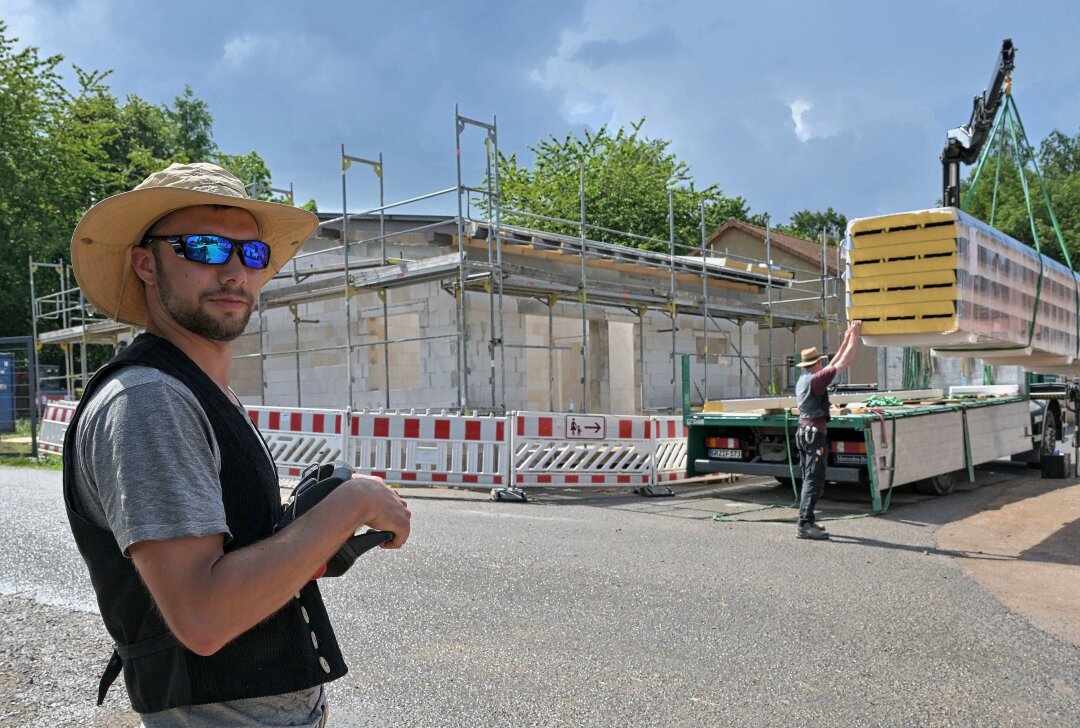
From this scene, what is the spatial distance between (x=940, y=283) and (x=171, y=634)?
738cm

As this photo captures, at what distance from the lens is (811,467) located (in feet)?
26.6

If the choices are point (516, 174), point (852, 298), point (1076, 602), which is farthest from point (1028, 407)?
point (516, 174)

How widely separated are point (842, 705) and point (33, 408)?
15.9 m

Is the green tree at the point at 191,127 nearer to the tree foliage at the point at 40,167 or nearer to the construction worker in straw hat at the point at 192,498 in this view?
the tree foliage at the point at 40,167

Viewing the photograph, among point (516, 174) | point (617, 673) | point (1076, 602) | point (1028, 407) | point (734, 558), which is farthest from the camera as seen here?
point (516, 174)

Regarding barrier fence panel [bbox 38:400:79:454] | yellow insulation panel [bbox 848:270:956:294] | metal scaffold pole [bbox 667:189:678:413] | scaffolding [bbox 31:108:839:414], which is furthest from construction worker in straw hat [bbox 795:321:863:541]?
barrier fence panel [bbox 38:400:79:454]

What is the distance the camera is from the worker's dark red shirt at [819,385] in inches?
319

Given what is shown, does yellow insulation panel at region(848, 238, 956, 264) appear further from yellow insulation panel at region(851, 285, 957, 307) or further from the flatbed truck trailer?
the flatbed truck trailer

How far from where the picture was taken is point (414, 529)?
7.82m

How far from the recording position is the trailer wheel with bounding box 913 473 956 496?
34.4ft

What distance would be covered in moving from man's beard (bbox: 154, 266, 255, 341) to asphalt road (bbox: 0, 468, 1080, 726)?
8.27 ft

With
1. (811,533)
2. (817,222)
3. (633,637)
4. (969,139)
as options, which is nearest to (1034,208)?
(817,222)

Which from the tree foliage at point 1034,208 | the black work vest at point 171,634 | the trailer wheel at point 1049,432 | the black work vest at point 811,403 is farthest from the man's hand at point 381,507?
the tree foliage at point 1034,208

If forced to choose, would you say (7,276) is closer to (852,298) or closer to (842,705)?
(852,298)
